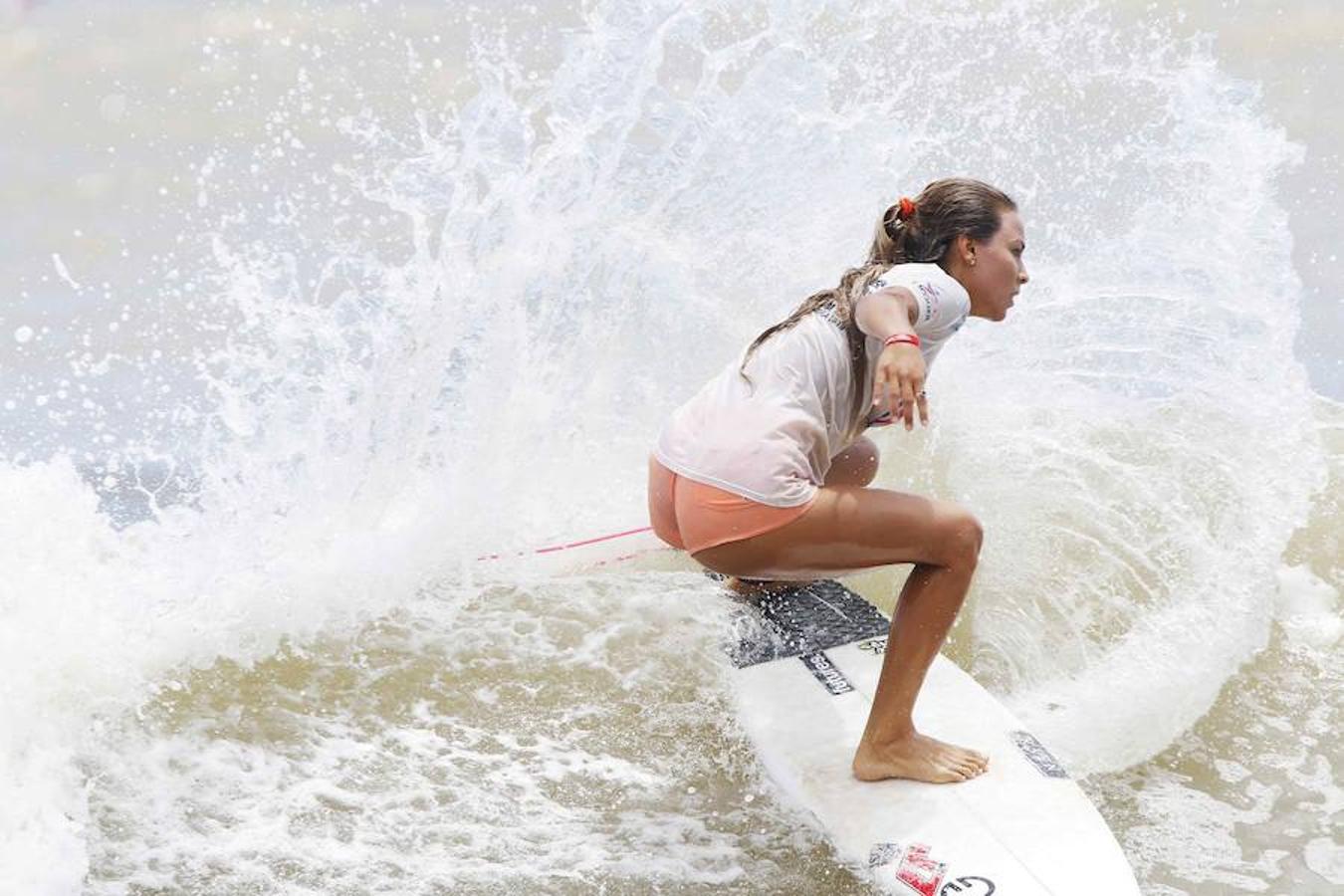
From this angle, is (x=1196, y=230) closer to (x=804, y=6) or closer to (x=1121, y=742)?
(x=804, y=6)

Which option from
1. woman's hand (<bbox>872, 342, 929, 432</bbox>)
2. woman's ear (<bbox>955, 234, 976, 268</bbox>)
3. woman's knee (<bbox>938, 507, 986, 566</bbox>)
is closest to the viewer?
woman's hand (<bbox>872, 342, 929, 432</bbox>)

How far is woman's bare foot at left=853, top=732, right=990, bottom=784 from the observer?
3.73 metres

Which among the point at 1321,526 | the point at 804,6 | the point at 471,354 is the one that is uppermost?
the point at 804,6

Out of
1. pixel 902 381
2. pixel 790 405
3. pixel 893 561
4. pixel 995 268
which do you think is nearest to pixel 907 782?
pixel 893 561

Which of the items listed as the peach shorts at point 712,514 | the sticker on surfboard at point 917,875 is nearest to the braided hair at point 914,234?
the peach shorts at point 712,514

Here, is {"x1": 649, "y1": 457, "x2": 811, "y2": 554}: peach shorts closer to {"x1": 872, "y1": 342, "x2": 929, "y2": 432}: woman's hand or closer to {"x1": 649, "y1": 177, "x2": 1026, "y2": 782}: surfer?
{"x1": 649, "y1": 177, "x2": 1026, "y2": 782}: surfer

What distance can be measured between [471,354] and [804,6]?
2125 mm

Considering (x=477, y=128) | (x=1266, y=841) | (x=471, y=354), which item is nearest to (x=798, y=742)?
(x=1266, y=841)

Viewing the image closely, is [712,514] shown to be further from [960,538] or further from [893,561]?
[960,538]

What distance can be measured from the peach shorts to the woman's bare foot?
0.76 meters

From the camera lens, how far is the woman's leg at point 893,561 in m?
3.49

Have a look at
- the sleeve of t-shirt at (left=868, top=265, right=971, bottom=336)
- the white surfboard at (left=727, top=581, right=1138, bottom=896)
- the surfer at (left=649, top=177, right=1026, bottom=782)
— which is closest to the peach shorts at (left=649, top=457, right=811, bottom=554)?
the surfer at (left=649, top=177, right=1026, bottom=782)

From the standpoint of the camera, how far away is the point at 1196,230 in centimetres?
630

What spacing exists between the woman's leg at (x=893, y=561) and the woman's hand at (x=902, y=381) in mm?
391
